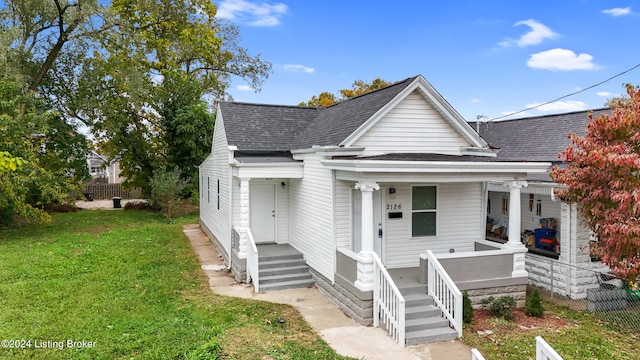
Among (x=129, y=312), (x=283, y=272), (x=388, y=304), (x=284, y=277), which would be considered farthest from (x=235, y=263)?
(x=388, y=304)

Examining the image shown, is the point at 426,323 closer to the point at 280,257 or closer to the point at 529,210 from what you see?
the point at 280,257

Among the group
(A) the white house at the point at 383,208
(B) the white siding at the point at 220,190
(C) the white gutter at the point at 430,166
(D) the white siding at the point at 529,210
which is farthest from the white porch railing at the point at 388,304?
(D) the white siding at the point at 529,210

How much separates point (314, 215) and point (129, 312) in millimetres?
4505

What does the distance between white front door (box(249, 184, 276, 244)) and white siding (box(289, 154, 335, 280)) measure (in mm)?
555

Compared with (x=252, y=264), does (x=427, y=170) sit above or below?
above

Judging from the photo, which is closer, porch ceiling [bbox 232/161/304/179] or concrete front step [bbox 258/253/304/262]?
concrete front step [bbox 258/253/304/262]

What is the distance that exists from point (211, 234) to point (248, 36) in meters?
22.2

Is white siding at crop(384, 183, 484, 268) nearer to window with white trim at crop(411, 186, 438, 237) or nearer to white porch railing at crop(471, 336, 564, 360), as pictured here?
window with white trim at crop(411, 186, 438, 237)

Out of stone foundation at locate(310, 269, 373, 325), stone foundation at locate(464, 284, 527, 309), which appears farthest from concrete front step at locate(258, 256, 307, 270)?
stone foundation at locate(464, 284, 527, 309)

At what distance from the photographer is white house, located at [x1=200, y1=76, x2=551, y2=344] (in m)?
7.85

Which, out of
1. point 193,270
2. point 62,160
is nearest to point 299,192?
point 193,270

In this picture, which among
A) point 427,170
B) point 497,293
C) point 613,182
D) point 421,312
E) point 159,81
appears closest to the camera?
point 613,182

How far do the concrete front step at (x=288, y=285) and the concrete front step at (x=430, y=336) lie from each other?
3.45 m

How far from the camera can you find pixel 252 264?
388 inches
